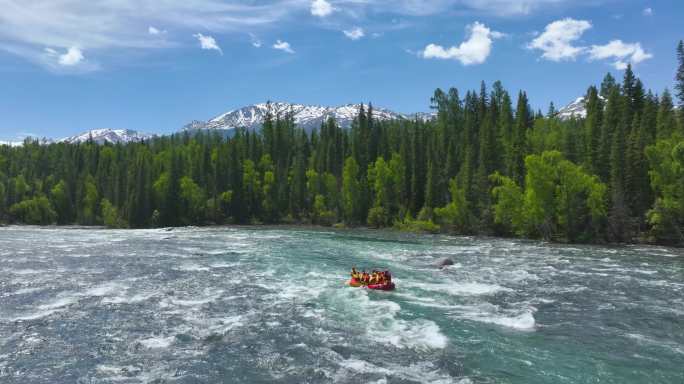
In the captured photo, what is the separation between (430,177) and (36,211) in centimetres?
8722

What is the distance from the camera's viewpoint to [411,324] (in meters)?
23.8

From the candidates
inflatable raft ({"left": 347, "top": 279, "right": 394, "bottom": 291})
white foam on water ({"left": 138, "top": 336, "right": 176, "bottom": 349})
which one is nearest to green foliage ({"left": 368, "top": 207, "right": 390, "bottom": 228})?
inflatable raft ({"left": 347, "top": 279, "right": 394, "bottom": 291})

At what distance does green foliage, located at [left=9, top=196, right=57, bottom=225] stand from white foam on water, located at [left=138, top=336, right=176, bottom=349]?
11081 cm

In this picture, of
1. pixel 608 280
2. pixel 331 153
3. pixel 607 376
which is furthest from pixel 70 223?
pixel 607 376

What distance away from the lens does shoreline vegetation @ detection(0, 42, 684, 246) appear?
65.6 meters

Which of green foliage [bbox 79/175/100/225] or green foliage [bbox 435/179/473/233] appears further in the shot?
green foliage [bbox 79/175/100/225]

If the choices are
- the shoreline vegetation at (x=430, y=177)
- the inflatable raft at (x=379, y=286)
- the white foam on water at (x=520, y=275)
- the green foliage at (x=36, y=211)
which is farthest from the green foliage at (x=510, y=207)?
the green foliage at (x=36, y=211)

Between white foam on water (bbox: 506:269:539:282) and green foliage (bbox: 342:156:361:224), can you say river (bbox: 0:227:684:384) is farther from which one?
green foliage (bbox: 342:156:361:224)

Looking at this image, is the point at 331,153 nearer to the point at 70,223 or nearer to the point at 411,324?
the point at 70,223

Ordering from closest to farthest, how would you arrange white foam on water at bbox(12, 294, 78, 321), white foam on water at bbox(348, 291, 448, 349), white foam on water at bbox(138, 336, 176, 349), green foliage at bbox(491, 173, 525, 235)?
white foam on water at bbox(138, 336, 176, 349)
white foam on water at bbox(348, 291, 448, 349)
white foam on water at bbox(12, 294, 78, 321)
green foliage at bbox(491, 173, 525, 235)

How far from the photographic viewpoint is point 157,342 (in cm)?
2062

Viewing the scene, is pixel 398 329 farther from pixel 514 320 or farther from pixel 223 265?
pixel 223 265

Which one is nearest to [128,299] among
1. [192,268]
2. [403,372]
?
[192,268]

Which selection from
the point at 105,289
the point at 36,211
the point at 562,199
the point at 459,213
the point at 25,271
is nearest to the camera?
the point at 105,289
